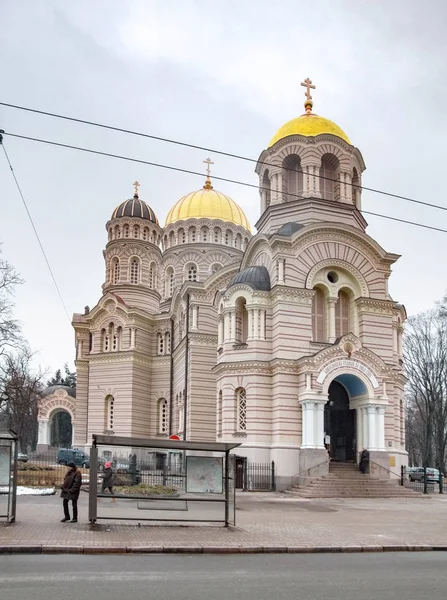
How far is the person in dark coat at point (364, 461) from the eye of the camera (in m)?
30.9

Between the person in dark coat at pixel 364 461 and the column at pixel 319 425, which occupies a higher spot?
the column at pixel 319 425

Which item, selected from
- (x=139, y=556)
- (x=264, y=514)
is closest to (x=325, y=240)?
(x=264, y=514)

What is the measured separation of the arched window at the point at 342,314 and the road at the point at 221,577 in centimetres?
2155

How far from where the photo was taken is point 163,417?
1849 inches

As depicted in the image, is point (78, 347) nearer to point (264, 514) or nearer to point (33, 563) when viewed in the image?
point (264, 514)

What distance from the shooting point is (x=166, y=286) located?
53.7 m

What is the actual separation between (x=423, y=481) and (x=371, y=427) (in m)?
6.79

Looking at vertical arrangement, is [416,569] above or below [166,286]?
below

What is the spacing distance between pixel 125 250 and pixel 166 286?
16.2 ft

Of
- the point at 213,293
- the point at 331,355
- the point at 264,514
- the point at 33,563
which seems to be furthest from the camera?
the point at 213,293

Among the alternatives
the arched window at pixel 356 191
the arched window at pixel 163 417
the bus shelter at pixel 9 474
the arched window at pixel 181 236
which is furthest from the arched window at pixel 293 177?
the bus shelter at pixel 9 474

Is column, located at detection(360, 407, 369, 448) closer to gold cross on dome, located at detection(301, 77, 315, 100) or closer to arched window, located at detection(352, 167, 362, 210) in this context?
arched window, located at detection(352, 167, 362, 210)

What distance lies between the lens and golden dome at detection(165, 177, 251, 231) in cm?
5364

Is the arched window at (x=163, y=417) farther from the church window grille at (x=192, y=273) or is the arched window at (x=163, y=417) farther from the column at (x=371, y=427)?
the column at (x=371, y=427)
